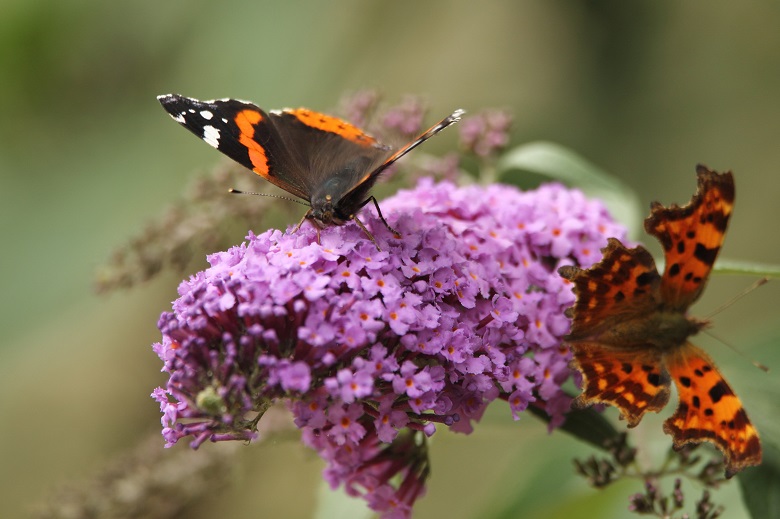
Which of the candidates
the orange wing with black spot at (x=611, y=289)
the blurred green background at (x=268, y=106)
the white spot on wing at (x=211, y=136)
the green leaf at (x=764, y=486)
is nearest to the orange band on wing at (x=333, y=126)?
the white spot on wing at (x=211, y=136)

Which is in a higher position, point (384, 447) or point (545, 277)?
point (545, 277)

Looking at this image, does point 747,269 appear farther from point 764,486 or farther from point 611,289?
point 764,486

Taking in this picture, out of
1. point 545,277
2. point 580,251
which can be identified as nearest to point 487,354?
point 545,277

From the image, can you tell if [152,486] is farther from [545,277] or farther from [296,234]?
[545,277]

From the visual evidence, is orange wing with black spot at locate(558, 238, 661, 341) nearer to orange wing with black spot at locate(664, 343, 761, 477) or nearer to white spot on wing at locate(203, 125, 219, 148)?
orange wing with black spot at locate(664, 343, 761, 477)

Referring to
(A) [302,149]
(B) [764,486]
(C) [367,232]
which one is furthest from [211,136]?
(B) [764,486]

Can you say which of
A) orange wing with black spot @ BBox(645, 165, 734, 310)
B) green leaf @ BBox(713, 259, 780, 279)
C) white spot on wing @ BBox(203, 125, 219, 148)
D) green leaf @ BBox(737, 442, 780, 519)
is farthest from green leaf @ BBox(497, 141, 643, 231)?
white spot on wing @ BBox(203, 125, 219, 148)

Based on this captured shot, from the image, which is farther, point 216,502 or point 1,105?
point 216,502

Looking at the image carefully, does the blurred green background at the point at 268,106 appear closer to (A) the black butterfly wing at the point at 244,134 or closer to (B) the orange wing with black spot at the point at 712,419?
(B) the orange wing with black spot at the point at 712,419
